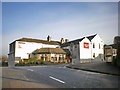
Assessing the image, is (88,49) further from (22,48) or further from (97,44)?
(22,48)

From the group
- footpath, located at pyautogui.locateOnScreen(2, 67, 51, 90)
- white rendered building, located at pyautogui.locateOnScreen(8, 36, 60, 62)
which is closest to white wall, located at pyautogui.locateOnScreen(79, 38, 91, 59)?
white rendered building, located at pyautogui.locateOnScreen(8, 36, 60, 62)

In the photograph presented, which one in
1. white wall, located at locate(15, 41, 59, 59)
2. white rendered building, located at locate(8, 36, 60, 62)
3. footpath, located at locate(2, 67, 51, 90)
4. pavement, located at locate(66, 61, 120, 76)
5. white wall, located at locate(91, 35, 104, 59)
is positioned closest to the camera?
footpath, located at locate(2, 67, 51, 90)

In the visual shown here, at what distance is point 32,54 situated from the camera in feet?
158

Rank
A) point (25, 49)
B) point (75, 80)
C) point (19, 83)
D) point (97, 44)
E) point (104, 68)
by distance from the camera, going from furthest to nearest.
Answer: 1. point (25, 49)
2. point (97, 44)
3. point (104, 68)
4. point (75, 80)
5. point (19, 83)

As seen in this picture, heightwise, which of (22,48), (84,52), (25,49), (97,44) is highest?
(97,44)

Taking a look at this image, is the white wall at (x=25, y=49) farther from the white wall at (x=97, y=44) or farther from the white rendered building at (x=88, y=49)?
the white wall at (x=97, y=44)

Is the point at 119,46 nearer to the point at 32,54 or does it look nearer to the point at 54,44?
the point at 32,54

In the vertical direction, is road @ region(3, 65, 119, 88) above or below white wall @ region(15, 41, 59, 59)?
below

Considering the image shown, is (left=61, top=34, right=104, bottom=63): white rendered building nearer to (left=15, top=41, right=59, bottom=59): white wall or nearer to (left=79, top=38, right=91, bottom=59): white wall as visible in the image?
(left=79, top=38, right=91, bottom=59): white wall

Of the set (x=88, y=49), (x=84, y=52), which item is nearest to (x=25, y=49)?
(x=84, y=52)

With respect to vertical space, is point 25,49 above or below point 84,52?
above

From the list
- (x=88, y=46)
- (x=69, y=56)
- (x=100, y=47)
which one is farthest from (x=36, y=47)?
(x=100, y=47)

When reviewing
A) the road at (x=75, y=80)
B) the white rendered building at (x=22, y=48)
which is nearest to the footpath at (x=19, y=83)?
the road at (x=75, y=80)

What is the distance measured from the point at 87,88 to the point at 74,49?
40.7 metres
